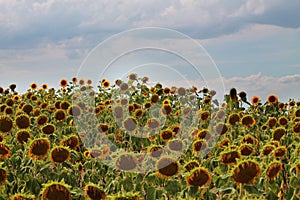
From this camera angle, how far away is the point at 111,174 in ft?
13.6

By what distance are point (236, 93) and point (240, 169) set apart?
209 inches

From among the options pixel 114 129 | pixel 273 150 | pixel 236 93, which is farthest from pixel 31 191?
pixel 236 93

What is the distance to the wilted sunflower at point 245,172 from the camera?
291cm

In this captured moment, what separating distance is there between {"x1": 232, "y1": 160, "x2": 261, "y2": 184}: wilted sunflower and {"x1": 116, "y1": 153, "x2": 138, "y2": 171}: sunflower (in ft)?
3.05

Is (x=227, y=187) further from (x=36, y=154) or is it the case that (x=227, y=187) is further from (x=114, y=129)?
(x=114, y=129)

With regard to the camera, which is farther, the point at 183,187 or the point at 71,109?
the point at 71,109

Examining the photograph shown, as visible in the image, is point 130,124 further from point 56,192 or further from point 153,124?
point 56,192

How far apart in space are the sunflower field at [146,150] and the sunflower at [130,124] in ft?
0.04

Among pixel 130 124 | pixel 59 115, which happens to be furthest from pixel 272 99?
pixel 59 115

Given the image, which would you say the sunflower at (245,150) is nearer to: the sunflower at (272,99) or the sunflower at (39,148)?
the sunflower at (39,148)

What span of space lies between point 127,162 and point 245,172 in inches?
40.8

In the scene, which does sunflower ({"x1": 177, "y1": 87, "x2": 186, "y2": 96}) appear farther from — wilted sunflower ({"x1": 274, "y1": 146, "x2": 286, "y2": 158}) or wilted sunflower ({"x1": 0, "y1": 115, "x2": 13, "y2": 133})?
wilted sunflower ({"x1": 274, "y1": 146, "x2": 286, "y2": 158})

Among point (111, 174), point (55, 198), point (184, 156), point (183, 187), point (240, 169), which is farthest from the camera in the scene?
point (184, 156)

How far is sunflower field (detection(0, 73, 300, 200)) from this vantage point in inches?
121
